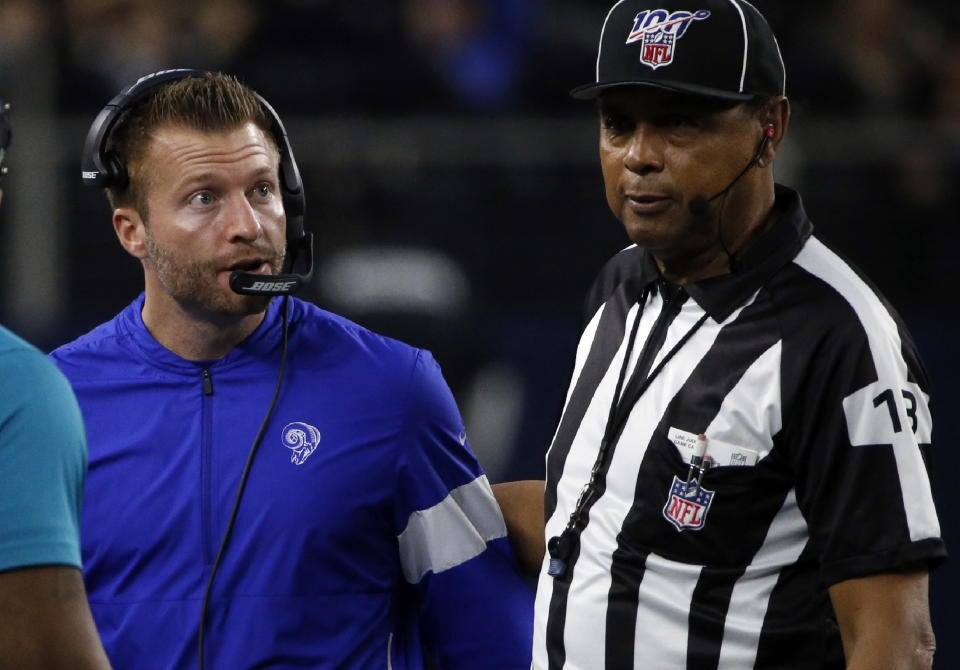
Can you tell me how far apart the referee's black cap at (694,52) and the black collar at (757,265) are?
185mm

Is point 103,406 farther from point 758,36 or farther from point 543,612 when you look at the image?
point 758,36

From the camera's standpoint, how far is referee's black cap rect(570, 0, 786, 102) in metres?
1.94

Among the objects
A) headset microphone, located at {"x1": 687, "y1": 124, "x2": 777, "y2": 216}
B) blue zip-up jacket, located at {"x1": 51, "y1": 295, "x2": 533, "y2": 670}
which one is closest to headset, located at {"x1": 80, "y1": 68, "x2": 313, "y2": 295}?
blue zip-up jacket, located at {"x1": 51, "y1": 295, "x2": 533, "y2": 670}

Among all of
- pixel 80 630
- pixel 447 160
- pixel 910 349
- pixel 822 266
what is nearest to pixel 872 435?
pixel 910 349

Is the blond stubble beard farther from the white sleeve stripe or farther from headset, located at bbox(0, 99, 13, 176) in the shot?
headset, located at bbox(0, 99, 13, 176)

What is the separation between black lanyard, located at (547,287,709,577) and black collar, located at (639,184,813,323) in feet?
0.10

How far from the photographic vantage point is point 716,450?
1.88 metres

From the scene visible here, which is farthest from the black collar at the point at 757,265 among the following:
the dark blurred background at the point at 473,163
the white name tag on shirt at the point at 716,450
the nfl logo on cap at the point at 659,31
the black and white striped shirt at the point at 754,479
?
the dark blurred background at the point at 473,163

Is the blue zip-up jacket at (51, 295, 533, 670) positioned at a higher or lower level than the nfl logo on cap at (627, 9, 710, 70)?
lower

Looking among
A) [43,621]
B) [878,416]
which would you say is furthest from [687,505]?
[43,621]

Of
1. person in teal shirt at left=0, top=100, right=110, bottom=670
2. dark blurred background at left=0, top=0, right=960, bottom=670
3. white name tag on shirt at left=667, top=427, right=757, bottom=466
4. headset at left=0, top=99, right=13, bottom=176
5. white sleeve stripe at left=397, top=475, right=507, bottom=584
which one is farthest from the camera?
dark blurred background at left=0, top=0, right=960, bottom=670

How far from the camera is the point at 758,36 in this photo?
6.51 ft

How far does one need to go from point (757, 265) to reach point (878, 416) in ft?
1.01

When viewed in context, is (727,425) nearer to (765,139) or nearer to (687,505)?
(687,505)
